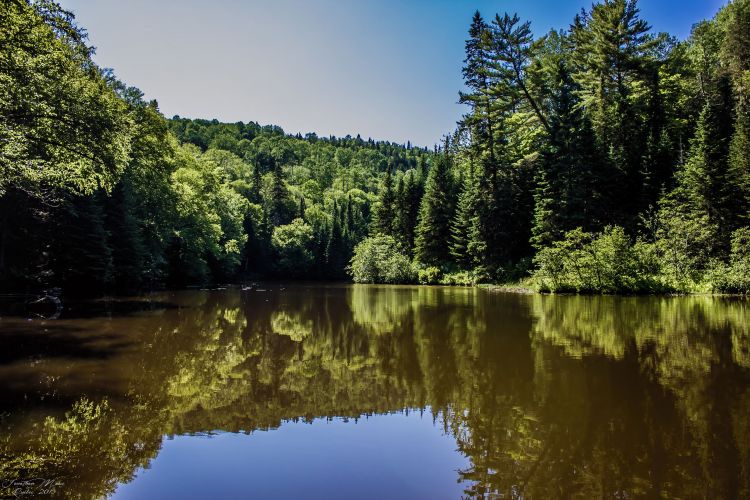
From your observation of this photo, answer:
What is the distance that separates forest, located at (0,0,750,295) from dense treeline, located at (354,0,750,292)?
0.16m

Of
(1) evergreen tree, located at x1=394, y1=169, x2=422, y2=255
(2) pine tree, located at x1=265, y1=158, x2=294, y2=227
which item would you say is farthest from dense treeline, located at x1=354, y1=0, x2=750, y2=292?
(2) pine tree, located at x1=265, y1=158, x2=294, y2=227

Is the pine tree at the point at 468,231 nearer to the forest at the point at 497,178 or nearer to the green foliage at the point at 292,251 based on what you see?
the forest at the point at 497,178

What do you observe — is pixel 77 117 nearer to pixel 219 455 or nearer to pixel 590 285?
pixel 219 455

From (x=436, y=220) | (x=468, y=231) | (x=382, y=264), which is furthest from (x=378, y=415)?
(x=382, y=264)

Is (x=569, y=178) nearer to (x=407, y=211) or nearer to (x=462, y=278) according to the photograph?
(x=462, y=278)

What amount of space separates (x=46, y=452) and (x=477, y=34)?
43976 millimetres

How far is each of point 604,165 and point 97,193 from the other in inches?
1389

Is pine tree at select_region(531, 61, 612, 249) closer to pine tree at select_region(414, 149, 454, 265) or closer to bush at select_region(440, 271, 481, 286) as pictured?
bush at select_region(440, 271, 481, 286)

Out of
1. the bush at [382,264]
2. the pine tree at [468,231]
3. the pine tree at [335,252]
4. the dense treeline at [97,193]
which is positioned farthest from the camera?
the pine tree at [335,252]

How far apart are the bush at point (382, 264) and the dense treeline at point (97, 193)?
47.3 feet

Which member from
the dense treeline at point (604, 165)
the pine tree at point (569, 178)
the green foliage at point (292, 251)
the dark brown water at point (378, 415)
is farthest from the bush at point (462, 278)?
the dark brown water at point (378, 415)

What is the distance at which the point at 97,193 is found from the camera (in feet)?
85.9

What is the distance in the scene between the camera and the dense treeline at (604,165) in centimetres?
2869

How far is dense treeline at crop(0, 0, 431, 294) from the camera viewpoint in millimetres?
14555
